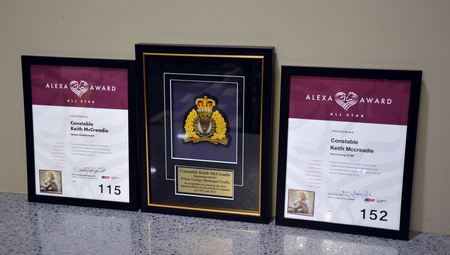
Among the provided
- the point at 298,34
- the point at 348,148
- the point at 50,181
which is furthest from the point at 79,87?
the point at 348,148

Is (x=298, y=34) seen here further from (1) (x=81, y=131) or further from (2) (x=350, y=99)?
(1) (x=81, y=131)

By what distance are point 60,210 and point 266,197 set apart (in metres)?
0.50

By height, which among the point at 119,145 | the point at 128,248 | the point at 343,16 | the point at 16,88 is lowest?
the point at 128,248

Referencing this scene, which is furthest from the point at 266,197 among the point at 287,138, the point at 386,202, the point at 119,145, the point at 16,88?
the point at 16,88

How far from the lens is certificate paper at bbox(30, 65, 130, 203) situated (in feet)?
4.06

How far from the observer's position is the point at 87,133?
126 centimetres

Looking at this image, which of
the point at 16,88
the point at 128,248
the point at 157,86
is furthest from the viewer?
the point at 16,88

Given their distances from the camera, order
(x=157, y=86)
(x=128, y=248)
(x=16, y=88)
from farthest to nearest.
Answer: (x=16, y=88), (x=157, y=86), (x=128, y=248)

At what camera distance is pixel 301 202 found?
1.17 meters

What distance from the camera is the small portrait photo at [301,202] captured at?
1.17m

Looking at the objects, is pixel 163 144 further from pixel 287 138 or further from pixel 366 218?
pixel 366 218
